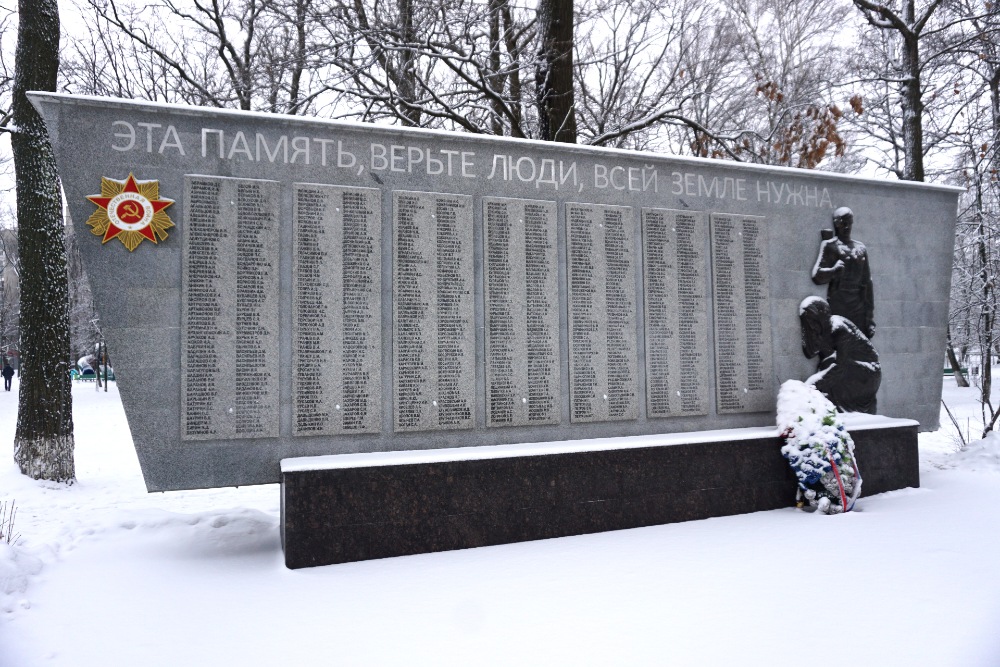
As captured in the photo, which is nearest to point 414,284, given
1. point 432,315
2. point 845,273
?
point 432,315

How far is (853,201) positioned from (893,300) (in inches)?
55.2

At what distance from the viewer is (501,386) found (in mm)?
6465

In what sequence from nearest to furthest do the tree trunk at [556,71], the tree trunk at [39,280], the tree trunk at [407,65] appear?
the tree trunk at [39,280], the tree trunk at [407,65], the tree trunk at [556,71]

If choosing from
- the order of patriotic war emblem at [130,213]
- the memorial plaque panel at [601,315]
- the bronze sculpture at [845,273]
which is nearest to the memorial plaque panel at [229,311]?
the order of patriotic war emblem at [130,213]

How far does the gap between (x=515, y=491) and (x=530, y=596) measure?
55.1 inches

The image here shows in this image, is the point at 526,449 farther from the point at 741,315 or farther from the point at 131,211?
the point at 131,211

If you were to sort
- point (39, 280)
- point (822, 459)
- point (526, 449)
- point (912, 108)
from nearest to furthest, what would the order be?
1. point (526, 449)
2. point (822, 459)
3. point (39, 280)
4. point (912, 108)

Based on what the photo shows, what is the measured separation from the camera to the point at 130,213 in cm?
544

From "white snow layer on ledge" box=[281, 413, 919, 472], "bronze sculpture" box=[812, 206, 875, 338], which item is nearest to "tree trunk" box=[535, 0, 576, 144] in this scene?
"bronze sculpture" box=[812, 206, 875, 338]

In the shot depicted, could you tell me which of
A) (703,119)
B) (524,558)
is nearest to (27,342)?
(524,558)

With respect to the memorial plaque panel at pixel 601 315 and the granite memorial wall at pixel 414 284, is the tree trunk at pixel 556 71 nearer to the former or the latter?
the granite memorial wall at pixel 414 284

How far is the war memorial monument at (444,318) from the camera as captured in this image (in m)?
5.45

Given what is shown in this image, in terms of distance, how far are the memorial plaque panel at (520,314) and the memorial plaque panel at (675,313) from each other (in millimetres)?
1156

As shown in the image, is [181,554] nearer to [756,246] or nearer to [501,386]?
[501,386]
